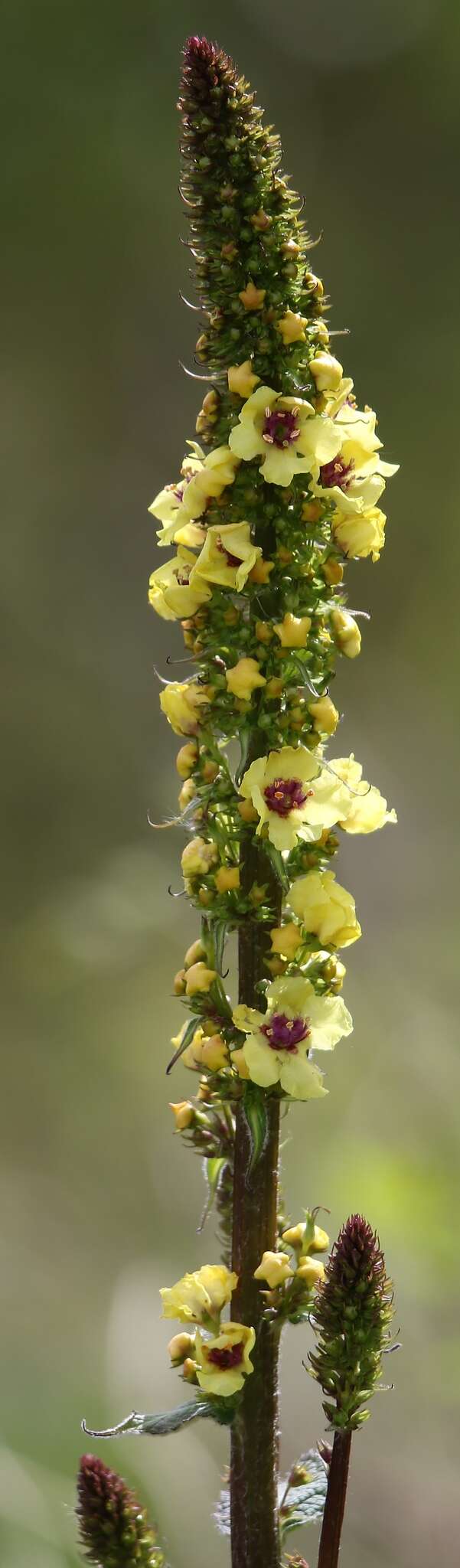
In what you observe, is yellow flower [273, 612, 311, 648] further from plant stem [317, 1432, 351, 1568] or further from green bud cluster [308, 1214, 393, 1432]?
plant stem [317, 1432, 351, 1568]

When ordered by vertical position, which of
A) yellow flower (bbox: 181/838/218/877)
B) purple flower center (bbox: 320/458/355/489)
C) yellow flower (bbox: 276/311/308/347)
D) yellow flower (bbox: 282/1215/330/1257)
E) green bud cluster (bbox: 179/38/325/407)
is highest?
green bud cluster (bbox: 179/38/325/407)

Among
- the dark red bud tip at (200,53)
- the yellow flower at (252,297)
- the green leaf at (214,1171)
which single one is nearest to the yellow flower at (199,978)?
the green leaf at (214,1171)

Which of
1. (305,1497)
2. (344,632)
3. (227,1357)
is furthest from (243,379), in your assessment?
(305,1497)

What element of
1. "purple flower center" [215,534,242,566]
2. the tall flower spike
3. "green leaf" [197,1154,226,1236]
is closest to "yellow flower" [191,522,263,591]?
"purple flower center" [215,534,242,566]

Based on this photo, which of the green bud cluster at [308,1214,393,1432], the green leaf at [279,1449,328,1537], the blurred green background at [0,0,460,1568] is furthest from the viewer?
the blurred green background at [0,0,460,1568]

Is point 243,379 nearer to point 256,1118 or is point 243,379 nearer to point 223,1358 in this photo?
point 256,1118

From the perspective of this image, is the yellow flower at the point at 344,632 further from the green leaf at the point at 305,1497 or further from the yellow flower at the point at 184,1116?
the green leaf at the point at 305,1497
